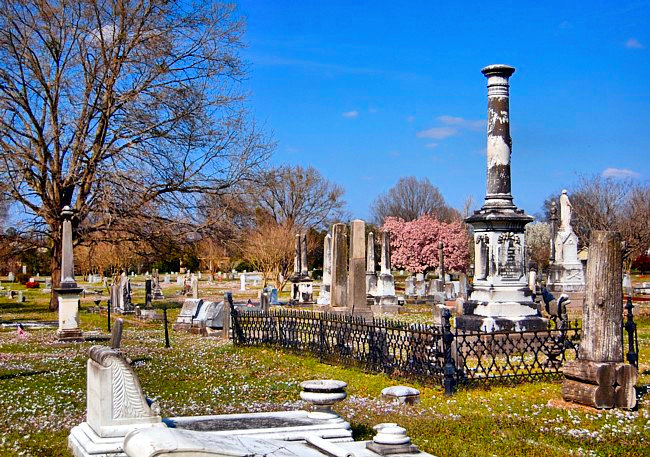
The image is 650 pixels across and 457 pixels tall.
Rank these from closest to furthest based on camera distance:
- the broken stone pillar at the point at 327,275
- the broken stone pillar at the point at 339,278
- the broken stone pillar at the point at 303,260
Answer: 1. the broken stone pillar at the point at 339,278
2. the broken stone pillar at the point at 327,275
3. the broken stone pillar at the point at 303,260

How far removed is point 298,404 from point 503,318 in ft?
21.3

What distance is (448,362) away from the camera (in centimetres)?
1090

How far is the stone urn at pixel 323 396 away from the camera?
8062 millimetres

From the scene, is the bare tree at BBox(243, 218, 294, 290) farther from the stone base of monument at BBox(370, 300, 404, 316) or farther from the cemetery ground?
the cemetery ground

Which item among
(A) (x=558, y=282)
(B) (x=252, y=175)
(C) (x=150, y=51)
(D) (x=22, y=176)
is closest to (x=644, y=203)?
(A) (x=558, y=282)

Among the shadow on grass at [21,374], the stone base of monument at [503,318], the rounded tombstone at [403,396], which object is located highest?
the stone base of monument at [503,318]

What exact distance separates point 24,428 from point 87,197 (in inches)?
915

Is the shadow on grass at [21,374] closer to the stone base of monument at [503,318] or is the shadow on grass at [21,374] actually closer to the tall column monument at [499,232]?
the stone base of monument at [503,318]

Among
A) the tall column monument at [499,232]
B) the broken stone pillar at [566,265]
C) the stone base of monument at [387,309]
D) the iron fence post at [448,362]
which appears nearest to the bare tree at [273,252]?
the stone base of monument at [387,309]

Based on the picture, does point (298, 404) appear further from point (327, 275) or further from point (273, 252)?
point (273, 252)

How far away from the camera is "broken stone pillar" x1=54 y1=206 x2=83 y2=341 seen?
19737mm

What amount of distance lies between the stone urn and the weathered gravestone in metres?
3.44

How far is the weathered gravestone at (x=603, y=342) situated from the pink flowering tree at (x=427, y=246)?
2432 inches

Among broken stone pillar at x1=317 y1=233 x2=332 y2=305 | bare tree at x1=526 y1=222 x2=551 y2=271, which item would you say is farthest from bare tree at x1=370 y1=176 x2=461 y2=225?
broken stone pillar at x1=317 y1=233 x2=332 y2=305
